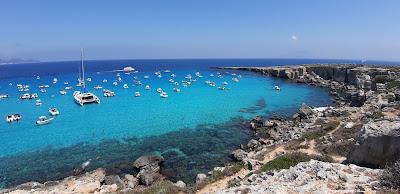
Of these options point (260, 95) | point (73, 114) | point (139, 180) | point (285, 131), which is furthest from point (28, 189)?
point (260, 95)

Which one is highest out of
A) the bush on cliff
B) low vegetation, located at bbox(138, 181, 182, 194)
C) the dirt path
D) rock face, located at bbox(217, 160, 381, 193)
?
the bush on cliff

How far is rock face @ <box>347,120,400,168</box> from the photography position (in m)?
17.4

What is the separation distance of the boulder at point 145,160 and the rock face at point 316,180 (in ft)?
66.2

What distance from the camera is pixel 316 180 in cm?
1459

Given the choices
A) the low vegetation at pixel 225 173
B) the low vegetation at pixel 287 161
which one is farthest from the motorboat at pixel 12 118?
the low vegetation at pixel 287 161

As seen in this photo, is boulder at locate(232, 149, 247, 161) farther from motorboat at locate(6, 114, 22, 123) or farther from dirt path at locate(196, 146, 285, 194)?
motorboat at locate(6, 114, 22, 123)

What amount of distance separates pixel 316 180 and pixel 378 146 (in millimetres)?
5939

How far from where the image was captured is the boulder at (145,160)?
113 ft

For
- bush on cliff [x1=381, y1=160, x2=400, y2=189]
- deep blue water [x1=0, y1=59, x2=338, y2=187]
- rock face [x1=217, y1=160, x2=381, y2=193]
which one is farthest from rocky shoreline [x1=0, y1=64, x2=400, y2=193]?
deep blue water [x1=0, y1=59, x2=338, y2=187]

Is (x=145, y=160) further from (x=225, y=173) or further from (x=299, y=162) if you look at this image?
(x=299, y=162)

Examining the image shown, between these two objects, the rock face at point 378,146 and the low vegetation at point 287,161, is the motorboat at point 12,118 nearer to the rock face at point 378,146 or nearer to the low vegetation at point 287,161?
the low vegetation at point 287,161

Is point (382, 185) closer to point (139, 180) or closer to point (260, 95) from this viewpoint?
point (139, 180)

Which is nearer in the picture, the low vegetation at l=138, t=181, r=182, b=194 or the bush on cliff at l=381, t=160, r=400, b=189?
the bush on cliff at l=381, t=160, r=400, b=189

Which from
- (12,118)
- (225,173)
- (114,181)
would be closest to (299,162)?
(225,173)
